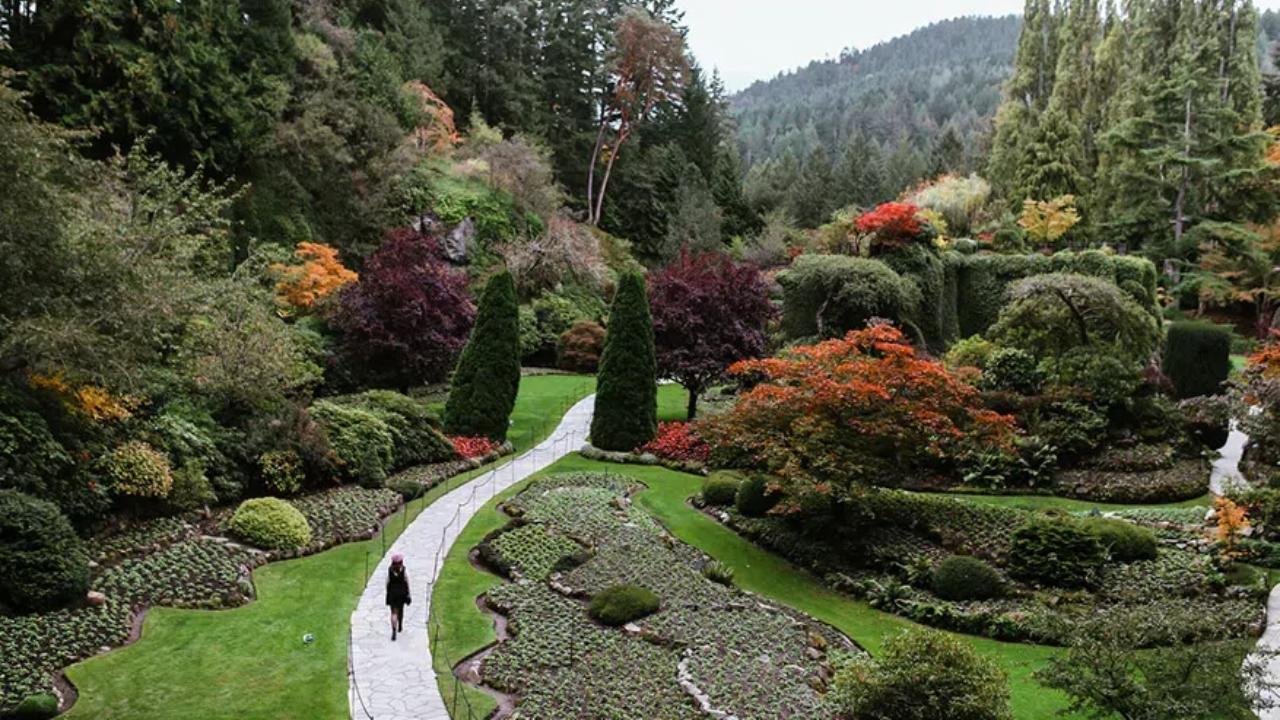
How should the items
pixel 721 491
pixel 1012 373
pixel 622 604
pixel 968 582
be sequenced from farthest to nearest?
1. pixel 1012 373
2. pixel 721 491
3. pixel 968 582
4. pixel 622 604

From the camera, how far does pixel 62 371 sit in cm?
1280

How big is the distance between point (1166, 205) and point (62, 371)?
43.0 metres

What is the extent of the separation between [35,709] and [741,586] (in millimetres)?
9896

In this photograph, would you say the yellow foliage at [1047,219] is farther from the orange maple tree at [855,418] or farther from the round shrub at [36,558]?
the round shrub at [36,558]

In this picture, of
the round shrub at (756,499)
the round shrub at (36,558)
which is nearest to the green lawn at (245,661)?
the round shrub at (36,558)

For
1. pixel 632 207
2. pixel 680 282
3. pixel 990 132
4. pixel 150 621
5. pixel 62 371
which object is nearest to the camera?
pixel 150 621

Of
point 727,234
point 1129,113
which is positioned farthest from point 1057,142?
point 727,234

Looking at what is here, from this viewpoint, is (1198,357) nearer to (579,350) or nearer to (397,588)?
(579,350)

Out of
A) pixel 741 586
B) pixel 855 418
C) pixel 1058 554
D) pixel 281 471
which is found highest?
pixel 855 418

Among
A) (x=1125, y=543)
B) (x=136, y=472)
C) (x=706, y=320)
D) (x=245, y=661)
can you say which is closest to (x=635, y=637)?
(x=245, y=661)

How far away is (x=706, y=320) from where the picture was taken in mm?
24766

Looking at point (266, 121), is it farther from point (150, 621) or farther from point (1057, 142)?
point (1057, 142)

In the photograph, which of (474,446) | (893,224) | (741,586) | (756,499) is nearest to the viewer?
(741,586)

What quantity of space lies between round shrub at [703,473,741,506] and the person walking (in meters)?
8.91
